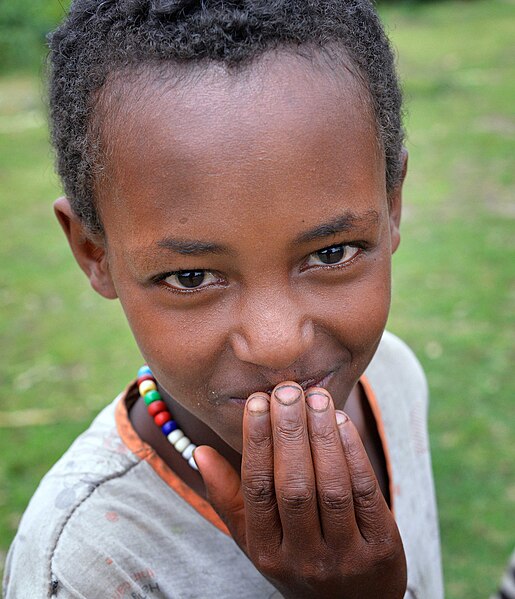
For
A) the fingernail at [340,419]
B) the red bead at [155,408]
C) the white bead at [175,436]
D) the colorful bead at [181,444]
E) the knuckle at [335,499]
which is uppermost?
the red bead at [155,408]

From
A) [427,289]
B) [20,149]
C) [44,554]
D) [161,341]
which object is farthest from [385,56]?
[20,149]

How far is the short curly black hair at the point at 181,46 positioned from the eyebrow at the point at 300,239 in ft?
0.70

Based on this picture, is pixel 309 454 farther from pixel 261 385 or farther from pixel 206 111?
pixel 206 111

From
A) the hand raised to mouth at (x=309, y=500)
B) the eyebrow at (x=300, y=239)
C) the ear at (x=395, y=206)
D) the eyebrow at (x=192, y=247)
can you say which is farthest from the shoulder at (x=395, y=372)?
the eyebrow at (x=192, y=247)

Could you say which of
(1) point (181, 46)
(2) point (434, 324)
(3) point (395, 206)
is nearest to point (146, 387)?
(3) point (395, 206)

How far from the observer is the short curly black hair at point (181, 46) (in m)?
1.50

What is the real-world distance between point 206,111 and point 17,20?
11176 mm

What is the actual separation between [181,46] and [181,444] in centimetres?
89

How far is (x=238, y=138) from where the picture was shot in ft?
4.77

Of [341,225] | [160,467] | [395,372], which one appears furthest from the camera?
[395,372]

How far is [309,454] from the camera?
Answer: 1.49 meters

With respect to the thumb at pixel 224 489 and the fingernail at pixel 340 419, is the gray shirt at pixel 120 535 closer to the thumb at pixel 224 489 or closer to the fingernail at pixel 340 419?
the thumb at pixel 224 489

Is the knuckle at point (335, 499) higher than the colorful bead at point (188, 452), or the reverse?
the colorful bead at point (188, 452)

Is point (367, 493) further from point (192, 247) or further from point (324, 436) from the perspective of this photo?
point (192, 247)
